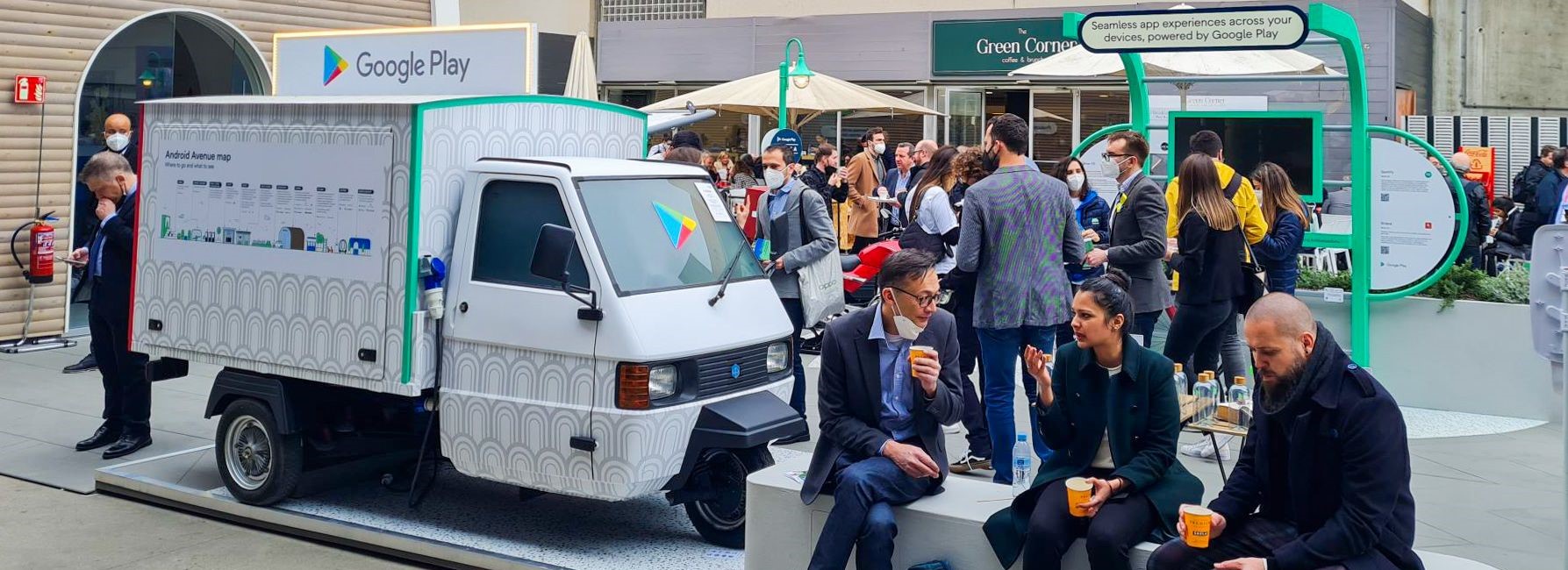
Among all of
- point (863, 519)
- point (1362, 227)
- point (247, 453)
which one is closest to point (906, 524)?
point (863, 519)

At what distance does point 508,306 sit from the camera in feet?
21.0

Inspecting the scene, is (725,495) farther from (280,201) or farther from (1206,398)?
(280,201)

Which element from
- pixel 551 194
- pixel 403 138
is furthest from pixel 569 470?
pixel 403 138

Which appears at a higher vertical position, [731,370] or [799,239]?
[799,239]

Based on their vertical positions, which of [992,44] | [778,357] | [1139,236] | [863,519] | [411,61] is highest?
[992,44]

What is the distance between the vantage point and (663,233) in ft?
21.9

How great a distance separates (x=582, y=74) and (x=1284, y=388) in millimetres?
9155

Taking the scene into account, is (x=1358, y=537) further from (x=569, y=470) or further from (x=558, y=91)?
(x=558, y=91)

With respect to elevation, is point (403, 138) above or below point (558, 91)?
below

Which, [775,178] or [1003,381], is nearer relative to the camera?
[1003,381]

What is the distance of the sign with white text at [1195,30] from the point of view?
8.47 m

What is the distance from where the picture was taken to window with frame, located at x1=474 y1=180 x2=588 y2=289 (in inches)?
254

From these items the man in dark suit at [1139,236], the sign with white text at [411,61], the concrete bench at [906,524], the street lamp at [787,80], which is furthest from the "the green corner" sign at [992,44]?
the concrete bench at [906,524]

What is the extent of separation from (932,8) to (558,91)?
6922 millimetres
